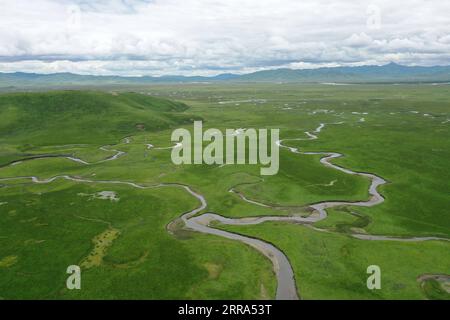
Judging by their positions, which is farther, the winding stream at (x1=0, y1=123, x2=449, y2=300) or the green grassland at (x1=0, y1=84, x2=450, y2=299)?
the winding stream at (x1=0, y1=123, x2=449, y2=300)

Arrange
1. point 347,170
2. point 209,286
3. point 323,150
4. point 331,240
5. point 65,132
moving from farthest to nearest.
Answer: point 65,132 → point 323,150 → point 347,170 → point 331,240 → point 209,286

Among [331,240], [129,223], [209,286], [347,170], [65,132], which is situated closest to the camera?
[209,286]

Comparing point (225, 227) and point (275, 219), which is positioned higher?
point (275, 219)

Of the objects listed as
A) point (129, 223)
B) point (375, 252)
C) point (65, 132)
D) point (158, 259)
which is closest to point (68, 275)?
point (158, 259)

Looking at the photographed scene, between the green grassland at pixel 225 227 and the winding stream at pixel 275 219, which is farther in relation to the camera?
the winding stream at pixel 275 219

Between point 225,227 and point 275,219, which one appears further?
point 275,219

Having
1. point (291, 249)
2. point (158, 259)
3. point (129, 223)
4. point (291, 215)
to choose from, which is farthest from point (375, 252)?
point (129, 223)

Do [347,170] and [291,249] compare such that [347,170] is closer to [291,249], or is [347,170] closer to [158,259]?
[291,249]

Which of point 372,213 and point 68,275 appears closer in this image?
point 68,275

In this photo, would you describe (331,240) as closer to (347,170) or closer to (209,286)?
(209,286)
